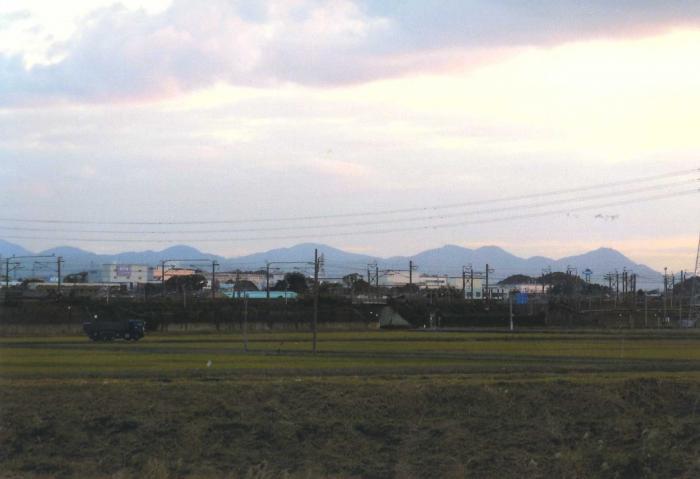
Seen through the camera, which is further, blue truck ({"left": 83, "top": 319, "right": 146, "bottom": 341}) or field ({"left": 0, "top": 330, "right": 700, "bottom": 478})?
blue truck ({"left": 83, "top": 319, "right": 146, "bottom": 341})

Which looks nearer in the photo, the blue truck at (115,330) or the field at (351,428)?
the field at (351,428)

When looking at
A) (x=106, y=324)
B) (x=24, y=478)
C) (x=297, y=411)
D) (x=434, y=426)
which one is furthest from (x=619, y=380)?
(x=106, y=324)

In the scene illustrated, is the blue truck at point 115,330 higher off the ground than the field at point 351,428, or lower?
higher

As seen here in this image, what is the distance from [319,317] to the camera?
118250mm

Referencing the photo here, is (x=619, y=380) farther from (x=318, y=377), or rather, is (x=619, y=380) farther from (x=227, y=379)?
(x=227, y=379)

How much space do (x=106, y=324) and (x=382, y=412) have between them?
202 ft

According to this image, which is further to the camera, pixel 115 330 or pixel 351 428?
pixel 115 330

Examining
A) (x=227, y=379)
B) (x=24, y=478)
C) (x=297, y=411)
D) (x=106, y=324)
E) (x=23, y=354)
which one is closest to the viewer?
(x=24, y=478)

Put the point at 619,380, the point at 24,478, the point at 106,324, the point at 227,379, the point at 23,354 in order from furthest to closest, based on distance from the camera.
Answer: the point at 106,324
the point at 23,354
the point at 227,379
the point at 619,380
the point at 24,478

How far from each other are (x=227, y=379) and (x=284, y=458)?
10.5 meters

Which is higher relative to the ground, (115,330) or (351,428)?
(115,330)

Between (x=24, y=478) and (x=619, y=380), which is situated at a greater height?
(x=619, y=380)

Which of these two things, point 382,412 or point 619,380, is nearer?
point 382,412

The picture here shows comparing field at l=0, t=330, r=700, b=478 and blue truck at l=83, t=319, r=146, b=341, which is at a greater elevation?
blue truck at l=83, t=319, r=146, b=341
